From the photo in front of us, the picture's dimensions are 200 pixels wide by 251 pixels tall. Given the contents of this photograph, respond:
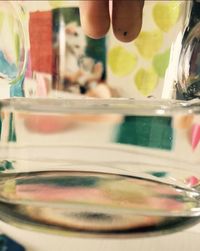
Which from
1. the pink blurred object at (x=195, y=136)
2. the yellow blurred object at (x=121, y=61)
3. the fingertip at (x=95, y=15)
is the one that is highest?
the fingertip at (x=95, y=15)

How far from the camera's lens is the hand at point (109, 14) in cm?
20

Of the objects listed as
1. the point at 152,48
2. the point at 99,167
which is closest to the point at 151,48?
the point at 152,48

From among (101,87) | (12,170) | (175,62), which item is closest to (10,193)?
(12,170)

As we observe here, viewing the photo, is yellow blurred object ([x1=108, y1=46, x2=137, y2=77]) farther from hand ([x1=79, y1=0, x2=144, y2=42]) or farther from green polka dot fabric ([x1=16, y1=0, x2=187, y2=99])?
hand ([x1=79, y1=0, x2=144, y2=42])

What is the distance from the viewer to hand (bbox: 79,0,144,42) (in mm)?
200

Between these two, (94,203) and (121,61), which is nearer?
(94,203)

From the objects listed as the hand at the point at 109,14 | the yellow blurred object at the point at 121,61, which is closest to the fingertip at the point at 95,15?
the hand at the point at 109,14

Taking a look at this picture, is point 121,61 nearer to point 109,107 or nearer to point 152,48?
point 152,48

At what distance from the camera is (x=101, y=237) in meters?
0.19

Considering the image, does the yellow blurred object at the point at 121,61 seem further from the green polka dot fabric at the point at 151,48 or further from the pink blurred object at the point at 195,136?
the pink blurred object at the point at 195,136

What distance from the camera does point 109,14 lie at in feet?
0.69

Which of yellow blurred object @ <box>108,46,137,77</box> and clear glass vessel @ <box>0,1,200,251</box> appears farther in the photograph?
yellow blurred object @ <box>108,46,137,77</box>

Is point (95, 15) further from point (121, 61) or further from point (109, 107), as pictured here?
point (121, 61)

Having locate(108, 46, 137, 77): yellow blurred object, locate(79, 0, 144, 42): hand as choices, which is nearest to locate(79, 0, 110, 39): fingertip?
locate(79, 0, 144, 42): hand
